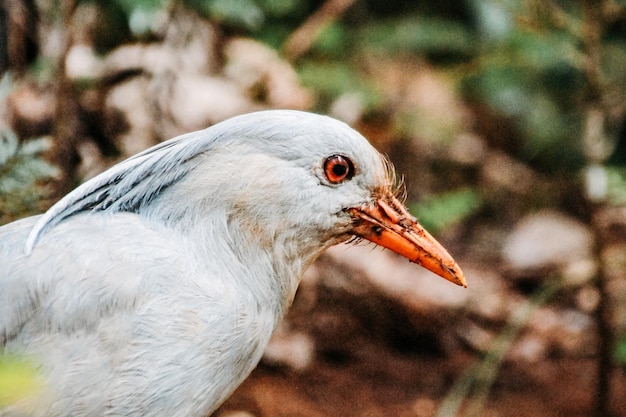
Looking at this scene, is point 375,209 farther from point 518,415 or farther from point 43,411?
point 518,415

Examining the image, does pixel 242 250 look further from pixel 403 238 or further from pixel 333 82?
pixel 333 82

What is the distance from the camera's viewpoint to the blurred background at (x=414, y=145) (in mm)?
3545

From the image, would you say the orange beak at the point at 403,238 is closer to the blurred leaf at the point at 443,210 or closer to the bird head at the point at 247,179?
the bird head at the point at 247,179

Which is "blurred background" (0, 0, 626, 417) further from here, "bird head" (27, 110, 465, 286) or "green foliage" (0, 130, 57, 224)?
"bird head" (27, 110, 465, 286)

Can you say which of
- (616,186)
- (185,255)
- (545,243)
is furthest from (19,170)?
(545,243)

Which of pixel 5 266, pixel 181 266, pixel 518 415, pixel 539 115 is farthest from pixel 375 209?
pixel 539 115

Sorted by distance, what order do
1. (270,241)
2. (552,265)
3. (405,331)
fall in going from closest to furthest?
(270,241), (405,331), (552,265)

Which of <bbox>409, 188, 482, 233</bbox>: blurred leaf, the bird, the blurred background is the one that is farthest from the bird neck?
<bbox>409, 188, 482, 233</bbox>: blurred leaf

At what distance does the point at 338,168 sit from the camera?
7.09ft

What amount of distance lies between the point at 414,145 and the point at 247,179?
147 inches

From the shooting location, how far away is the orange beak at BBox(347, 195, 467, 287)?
7.50ft

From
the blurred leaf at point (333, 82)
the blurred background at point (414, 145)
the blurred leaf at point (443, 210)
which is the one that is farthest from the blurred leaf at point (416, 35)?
the blurred leaf at point (443, 210)

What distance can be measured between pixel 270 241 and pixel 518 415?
241 cm

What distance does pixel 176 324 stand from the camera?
1.96 metres
